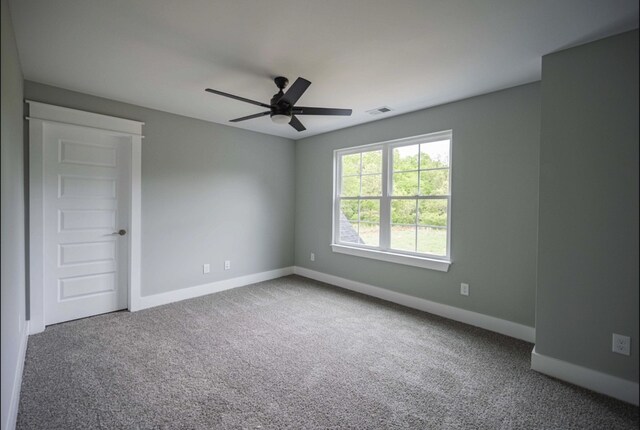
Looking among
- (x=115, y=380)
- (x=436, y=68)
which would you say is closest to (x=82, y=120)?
(x=115, y=380)

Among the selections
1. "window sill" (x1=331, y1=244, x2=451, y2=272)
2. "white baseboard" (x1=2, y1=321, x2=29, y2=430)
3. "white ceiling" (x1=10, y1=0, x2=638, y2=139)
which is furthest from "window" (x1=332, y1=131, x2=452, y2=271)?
"white baseboard" (x1=2, y1=321, x2=29, y2=430)

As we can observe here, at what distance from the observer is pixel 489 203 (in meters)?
3.04

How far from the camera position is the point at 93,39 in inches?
82.6

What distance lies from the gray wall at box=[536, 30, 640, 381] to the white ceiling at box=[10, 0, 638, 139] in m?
0.27

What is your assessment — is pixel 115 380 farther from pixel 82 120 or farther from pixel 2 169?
pixel 82 120

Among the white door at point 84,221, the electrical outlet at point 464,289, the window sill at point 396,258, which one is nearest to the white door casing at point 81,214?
the white door at point 84,221

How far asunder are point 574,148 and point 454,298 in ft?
6.21

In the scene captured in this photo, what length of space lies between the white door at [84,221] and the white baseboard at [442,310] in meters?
2.74

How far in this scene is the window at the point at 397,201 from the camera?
3445mm

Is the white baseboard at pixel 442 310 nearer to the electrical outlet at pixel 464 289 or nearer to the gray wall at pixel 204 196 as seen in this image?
the electrical outlet at pixel 464 289

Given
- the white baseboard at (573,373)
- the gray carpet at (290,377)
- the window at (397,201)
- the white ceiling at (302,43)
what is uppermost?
the white ceiling at (302,43)

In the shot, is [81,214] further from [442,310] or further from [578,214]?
[578,214]

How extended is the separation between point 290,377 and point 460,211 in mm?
2350

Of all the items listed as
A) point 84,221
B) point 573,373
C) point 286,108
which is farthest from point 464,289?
point 84,221
